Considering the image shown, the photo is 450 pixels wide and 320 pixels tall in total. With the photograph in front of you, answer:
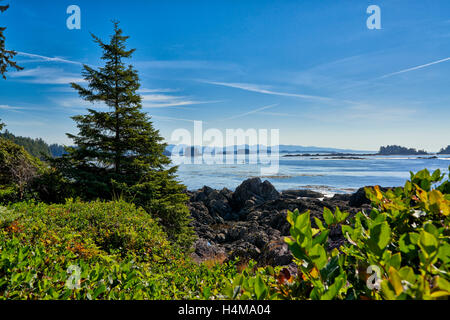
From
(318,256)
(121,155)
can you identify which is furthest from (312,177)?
(318,256)

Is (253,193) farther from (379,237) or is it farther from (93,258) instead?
(379,237)

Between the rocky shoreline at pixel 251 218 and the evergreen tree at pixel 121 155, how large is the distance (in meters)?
2.49

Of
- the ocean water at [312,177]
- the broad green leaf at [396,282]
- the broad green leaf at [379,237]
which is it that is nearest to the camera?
the broad green leaf at [396,282]

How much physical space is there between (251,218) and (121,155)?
39.2ft

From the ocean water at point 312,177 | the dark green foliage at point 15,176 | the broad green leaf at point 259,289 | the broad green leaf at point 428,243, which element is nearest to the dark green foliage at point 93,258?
the broad green leaf at point 259,289

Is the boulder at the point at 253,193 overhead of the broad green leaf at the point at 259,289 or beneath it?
beneath

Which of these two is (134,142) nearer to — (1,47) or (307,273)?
(1,47)

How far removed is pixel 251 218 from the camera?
19906 mm

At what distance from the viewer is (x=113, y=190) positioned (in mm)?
10375

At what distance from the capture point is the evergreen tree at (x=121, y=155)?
10922 millimetres

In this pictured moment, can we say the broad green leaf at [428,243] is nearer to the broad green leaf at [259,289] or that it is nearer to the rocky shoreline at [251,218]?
the broad green leaf at [259,289]

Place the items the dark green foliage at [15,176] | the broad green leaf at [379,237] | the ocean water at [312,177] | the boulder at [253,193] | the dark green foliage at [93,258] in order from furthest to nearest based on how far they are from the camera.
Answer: the ocean water at [312,177]
the boulder at [253,193]
the dark green foliage at [15,176]
the dark green foliage at [93,258]
the broad green leaf at [379,237]
